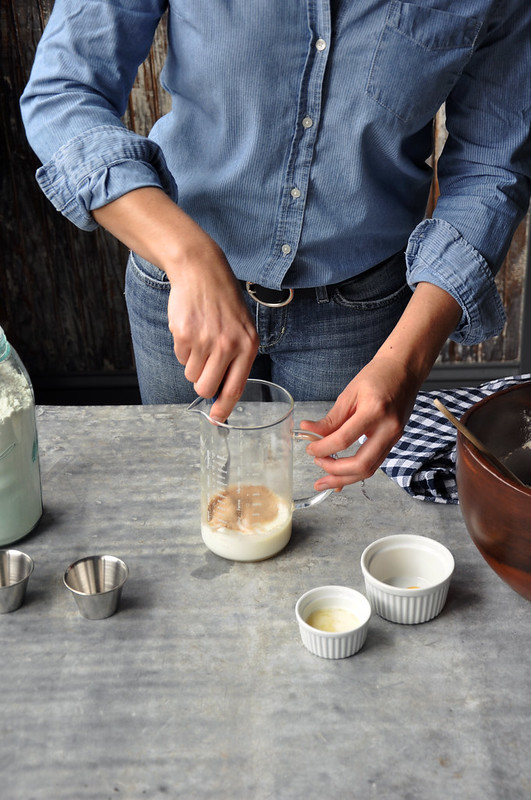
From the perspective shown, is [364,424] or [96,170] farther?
[96,170]

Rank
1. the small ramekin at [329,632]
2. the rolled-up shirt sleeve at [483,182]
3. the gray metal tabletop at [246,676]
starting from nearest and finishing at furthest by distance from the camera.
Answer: the gray metal tabletop at [246,676] → the small ramekin at [329,632] → the rolled-up shirt sleeve at [483,182]

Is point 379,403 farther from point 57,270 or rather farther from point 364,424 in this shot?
point 57,270

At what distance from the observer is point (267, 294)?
1.38 m

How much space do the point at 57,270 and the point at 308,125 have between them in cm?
190

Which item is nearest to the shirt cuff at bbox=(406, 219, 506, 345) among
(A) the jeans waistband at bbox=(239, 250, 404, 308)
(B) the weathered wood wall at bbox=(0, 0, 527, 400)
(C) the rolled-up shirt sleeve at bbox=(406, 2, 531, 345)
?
(C) the rolled-up shirt sleeve at bbox=(406, 2, 531, 345)

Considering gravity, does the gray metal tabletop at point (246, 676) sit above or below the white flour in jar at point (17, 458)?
below

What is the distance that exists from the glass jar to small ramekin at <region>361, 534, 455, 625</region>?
1.39 feet

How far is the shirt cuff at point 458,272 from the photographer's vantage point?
1.14 m

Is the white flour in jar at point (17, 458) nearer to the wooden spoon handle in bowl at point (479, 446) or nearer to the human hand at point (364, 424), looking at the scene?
the human hand at point (364, 424)

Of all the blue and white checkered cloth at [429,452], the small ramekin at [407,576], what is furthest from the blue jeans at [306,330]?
the small ramekin at [407,576]

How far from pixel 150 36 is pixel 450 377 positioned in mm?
2147

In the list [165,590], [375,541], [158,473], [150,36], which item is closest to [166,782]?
[165,590]

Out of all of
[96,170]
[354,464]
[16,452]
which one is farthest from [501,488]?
[96,170]

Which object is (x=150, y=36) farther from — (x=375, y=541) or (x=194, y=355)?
(x=375, y=541)
